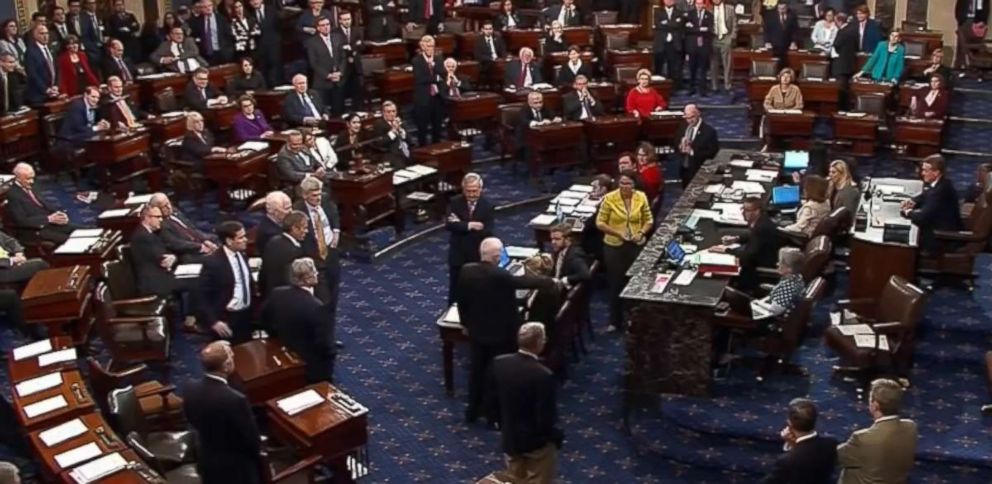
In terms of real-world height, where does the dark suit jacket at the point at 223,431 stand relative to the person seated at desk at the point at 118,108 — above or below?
below

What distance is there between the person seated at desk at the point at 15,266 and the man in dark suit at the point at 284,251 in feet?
7.73

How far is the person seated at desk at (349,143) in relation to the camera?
13.1 m

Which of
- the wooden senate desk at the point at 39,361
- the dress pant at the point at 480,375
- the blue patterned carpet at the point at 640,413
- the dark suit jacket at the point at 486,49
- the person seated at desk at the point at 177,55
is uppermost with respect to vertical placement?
→ the person seated at desk at the point at 177,55

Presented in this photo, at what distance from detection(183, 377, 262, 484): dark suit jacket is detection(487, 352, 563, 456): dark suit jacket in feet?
4.64

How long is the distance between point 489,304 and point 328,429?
1.67 m

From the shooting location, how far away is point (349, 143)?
13258 millimetres

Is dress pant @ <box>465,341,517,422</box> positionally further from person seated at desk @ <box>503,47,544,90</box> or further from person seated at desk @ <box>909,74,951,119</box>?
person seated at desk @ <box>909,74,951,119</box>

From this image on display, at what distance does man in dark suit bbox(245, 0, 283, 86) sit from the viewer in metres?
16.7

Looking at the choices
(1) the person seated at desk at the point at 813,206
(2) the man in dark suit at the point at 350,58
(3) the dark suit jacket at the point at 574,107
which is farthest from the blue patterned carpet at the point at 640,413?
(2) the man in dark suit at the point at 350,58

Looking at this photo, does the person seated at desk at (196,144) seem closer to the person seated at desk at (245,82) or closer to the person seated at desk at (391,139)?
the person seated at desk at (391,139)

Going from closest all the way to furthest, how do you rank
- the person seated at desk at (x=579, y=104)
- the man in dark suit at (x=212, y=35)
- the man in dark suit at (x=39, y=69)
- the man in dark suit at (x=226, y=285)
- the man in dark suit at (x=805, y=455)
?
the man in dark suit at (x=805, y=455) < the man in dark suit at (x=226, y=285) < the man in dark suit at (x=39, y=69) < the person seated at desk at (x=579, y=104) < the man in dark suit at (x=212, y=35)

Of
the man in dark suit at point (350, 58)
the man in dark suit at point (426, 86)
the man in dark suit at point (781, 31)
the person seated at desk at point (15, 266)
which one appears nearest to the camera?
the person seated at desk at point (15, 266)

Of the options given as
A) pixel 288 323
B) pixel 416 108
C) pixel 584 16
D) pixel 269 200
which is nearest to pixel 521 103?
pixel 416 108

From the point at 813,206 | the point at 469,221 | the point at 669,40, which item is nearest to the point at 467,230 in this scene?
the point at 469,221
